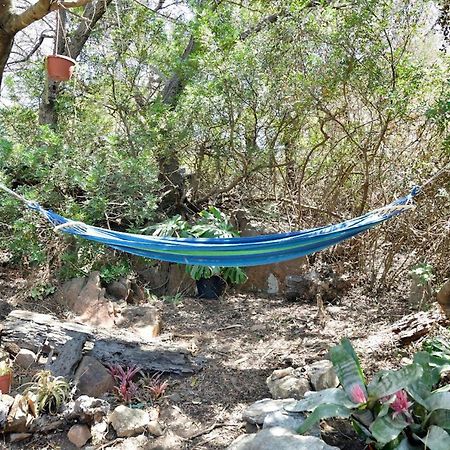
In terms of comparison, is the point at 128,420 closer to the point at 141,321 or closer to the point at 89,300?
the point at 141,321

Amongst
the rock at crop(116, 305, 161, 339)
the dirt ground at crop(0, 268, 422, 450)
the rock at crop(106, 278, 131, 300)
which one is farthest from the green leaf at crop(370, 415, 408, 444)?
the rock at crop(106, 278, 131, 300)

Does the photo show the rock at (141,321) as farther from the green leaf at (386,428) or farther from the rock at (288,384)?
the green leaf at (386,428)

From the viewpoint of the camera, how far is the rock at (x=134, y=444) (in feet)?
6.05

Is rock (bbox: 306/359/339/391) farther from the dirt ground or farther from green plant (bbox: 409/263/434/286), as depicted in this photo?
green plant (bbox: 409/263/434/286)

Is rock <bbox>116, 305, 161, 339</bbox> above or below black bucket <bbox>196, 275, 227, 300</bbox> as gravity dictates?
below

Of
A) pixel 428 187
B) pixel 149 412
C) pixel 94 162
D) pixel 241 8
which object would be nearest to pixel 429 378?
pixel 149 412

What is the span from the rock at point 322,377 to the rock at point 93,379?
2.95ft

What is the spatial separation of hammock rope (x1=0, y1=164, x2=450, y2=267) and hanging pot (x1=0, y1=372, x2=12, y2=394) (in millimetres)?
679

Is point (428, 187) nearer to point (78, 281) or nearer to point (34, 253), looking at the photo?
point (78, 281)

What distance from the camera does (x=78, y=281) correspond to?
3330mm

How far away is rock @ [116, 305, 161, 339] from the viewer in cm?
293

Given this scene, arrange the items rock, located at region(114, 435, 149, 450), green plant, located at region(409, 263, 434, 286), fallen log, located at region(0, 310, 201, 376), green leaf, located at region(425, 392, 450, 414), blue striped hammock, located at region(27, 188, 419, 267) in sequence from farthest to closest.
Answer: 1. green plant, located at region(409, 263, 434, 286)
2. fallen log, located at region(0, 310, 201, 376)
3. blue striped hammock, located at region(27, 188, 419, 267)
4. rock, located at region(114, 435, 149, 450)
5. green leaf, located at region(425, 392, 450, 414)

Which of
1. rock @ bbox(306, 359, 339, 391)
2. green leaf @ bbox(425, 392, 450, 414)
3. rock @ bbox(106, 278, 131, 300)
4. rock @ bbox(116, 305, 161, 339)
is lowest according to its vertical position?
rock @ bbox(116, 305, 161, 339)

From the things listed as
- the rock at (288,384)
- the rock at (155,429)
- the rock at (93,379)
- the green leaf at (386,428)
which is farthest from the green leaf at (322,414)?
the rock at (93,379)
